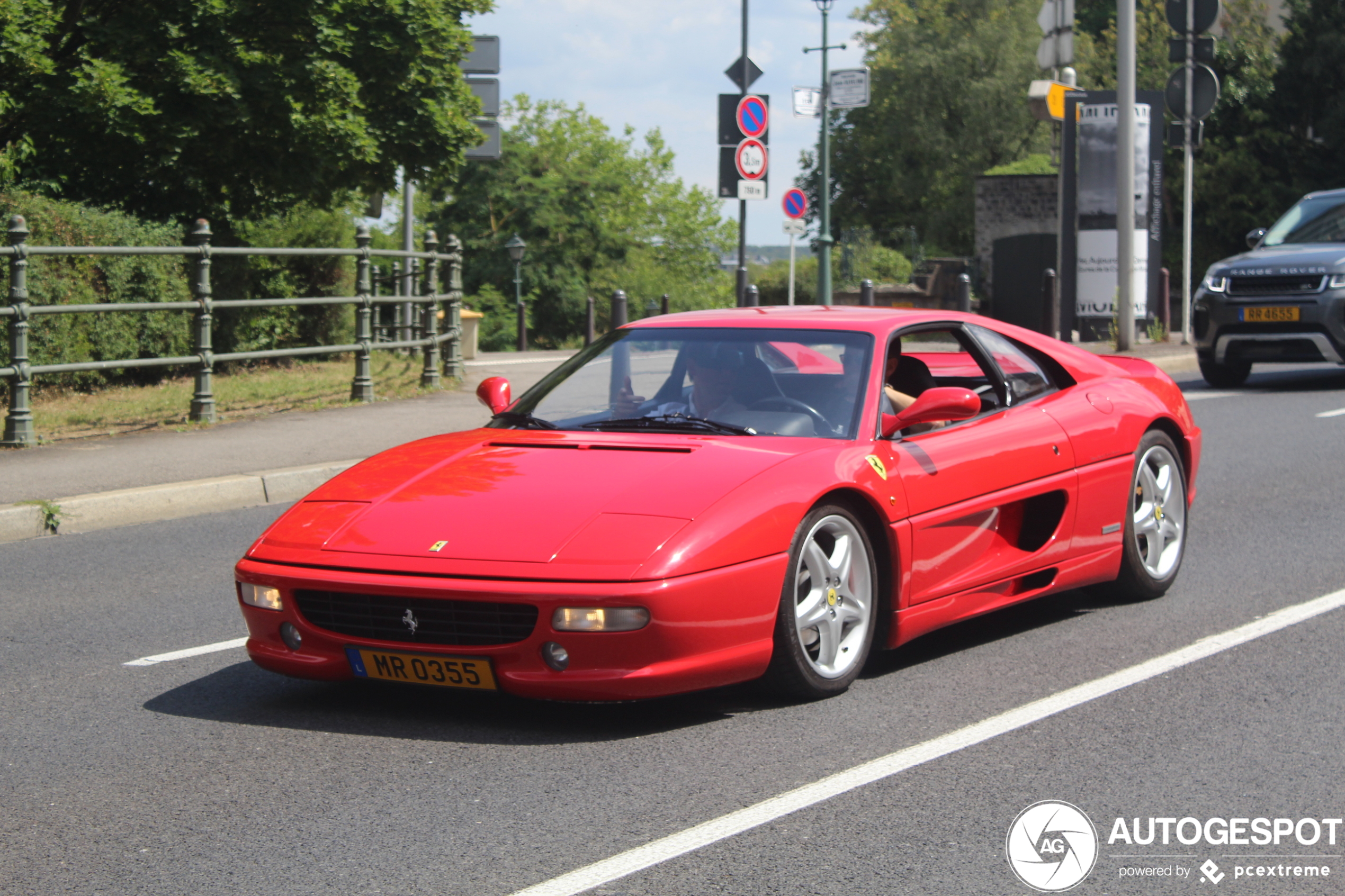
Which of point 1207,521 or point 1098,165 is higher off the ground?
point 1098,165

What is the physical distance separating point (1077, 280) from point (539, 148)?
106 feet

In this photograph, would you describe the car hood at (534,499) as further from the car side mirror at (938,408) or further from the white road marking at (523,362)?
the white road marking at (523,362)

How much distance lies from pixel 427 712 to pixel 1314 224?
14272 mm

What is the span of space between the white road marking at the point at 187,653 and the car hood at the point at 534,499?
0.91 m

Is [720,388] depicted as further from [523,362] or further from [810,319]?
[523,362]

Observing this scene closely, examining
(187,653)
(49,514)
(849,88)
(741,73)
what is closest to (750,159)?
(741,73)

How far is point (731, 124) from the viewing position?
21406mm

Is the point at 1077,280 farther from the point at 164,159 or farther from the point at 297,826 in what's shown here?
the point at 297,826

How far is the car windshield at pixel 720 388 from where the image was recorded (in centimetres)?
532

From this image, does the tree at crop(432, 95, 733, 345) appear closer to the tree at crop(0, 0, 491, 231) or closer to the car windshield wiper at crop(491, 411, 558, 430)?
the tree at crop(0, 0, 491, 231)

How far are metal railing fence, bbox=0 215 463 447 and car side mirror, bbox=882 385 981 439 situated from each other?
775 cm

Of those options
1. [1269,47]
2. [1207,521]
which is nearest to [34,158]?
[1207,521]

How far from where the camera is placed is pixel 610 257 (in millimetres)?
49906

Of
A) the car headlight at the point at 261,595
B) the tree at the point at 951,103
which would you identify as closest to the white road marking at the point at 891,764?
the car headlight at the point at 261,595
